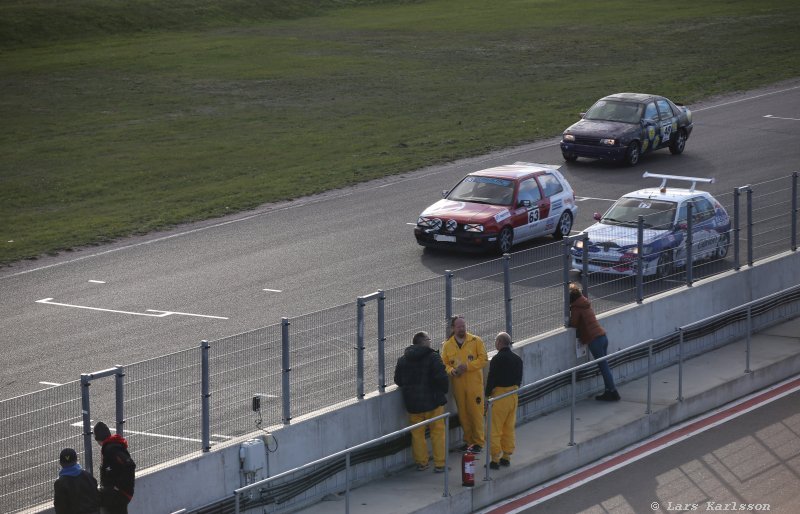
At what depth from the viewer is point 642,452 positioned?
17.2 metres

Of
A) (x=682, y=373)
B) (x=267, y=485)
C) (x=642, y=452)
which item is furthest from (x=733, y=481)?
(x=267, y=485)

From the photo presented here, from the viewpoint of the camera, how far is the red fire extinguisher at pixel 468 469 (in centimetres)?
1520

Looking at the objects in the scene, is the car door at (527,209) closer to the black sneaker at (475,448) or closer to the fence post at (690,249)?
the fence post at (690,249)

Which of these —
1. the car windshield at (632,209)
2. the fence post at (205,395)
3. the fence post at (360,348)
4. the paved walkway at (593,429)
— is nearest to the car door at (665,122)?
the car windshield at (632,209)

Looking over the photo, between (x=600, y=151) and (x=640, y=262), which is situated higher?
(x=600, y=151)

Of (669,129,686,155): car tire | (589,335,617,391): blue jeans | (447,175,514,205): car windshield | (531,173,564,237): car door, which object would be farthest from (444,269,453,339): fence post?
(669,129,686,155): car tire

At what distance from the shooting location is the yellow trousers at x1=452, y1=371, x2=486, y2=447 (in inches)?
642

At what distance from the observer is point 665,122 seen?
36.6m

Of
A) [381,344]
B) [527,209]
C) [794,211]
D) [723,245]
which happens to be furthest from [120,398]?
[527,209]

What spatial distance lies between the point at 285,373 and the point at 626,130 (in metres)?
22.4

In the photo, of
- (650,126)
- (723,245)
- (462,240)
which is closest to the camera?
(723,245)

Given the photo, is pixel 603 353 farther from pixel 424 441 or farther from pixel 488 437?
pixel 424 441

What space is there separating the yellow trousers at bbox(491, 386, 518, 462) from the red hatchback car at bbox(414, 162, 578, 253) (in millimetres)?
10449

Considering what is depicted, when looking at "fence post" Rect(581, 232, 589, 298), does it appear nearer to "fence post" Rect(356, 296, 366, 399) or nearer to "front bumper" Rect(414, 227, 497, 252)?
"fence post" Rect(356, 296, 366, 399)
